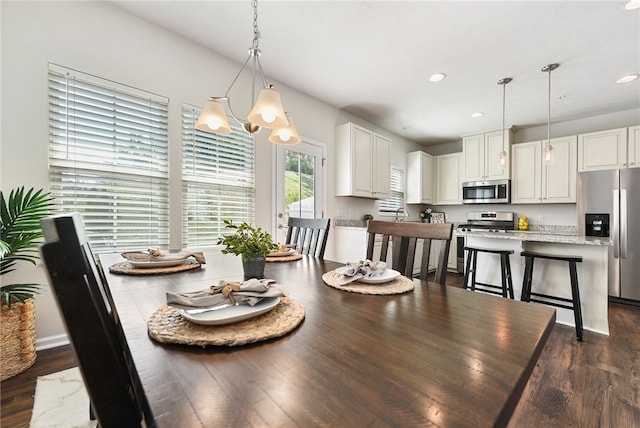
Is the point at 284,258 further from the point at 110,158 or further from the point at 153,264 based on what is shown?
the point at 110,158

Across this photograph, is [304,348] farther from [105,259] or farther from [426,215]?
[426,215]

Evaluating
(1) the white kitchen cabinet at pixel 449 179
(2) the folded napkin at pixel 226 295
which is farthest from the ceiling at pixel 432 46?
(2) the folded napkin at pixel 226 295

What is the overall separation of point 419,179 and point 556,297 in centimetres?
314

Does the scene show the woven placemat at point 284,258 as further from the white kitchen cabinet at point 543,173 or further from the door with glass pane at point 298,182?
the white kitchen cabinet at point 543,173

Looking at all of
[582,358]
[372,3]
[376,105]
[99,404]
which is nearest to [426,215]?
[376,105]

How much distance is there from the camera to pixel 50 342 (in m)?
1.97

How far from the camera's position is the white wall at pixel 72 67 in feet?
6.02

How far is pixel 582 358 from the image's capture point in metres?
2.01

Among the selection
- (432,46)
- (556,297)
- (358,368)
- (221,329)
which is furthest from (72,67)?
(556,297)

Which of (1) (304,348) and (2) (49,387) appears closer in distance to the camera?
(1) (304,348)

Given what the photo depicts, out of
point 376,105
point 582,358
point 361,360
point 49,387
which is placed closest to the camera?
point 361,360

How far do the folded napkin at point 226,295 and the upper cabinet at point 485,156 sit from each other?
4.91 m

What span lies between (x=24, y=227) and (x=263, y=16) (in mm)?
2267

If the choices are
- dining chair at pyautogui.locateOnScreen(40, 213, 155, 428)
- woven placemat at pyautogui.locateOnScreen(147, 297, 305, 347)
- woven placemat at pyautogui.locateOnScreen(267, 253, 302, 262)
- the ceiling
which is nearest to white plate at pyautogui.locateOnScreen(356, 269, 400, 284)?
woven placemat at pyautogui.locateOnScreen(147, 297, 305, 347)
